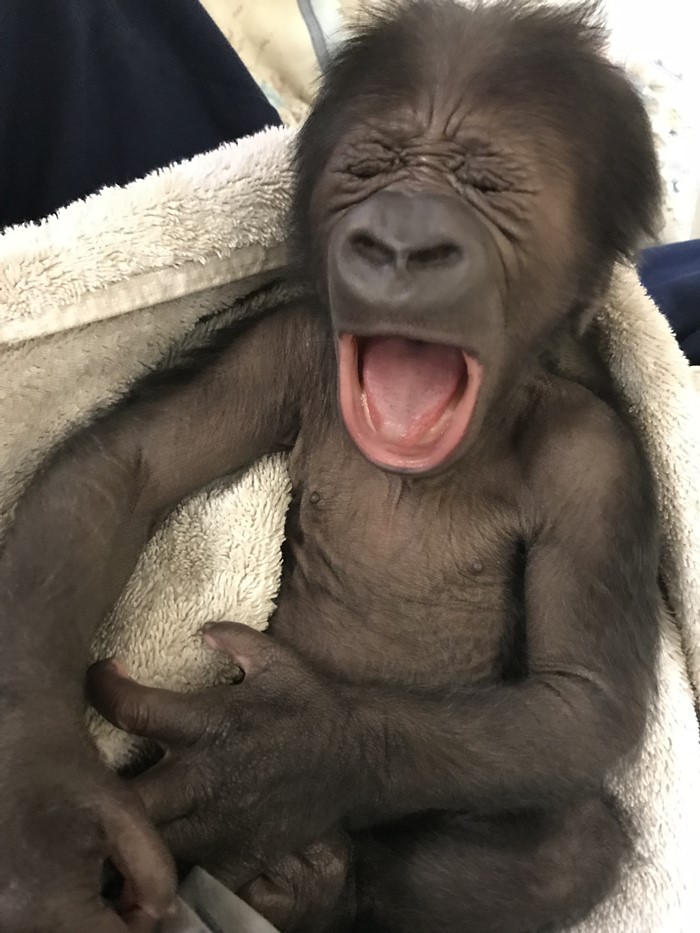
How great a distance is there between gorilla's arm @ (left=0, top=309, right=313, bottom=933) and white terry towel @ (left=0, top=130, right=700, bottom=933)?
5cm

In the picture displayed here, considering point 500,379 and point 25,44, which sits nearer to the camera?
point 500,379

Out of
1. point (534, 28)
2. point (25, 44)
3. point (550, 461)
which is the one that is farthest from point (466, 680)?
point (25, 44)

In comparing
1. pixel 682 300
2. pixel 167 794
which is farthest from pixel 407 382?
pixel 682 300

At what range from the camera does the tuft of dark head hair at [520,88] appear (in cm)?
104

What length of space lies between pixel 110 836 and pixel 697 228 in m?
1.90

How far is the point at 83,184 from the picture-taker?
1307mm

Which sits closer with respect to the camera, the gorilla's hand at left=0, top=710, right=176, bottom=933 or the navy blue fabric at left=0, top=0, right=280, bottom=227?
the gorilla's hand at left=0, top=710, right=176, bottom=933

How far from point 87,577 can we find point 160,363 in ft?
1.08

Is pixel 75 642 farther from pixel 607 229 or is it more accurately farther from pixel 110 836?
pixel 607 229

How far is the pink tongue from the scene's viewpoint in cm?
103

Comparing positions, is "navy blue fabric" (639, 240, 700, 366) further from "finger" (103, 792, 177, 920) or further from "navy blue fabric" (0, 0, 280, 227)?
"finger" (103, 792, 177, 920)

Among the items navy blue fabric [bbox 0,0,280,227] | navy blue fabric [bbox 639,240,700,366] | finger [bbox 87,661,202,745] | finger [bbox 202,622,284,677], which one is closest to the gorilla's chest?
finger [bbox 202,622,284,677]

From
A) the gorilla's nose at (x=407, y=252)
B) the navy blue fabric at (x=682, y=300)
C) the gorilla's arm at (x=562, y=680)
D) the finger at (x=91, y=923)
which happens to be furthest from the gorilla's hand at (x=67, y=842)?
the navy blue fabric at (x=682, y=300)

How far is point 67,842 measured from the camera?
85 centimetres
